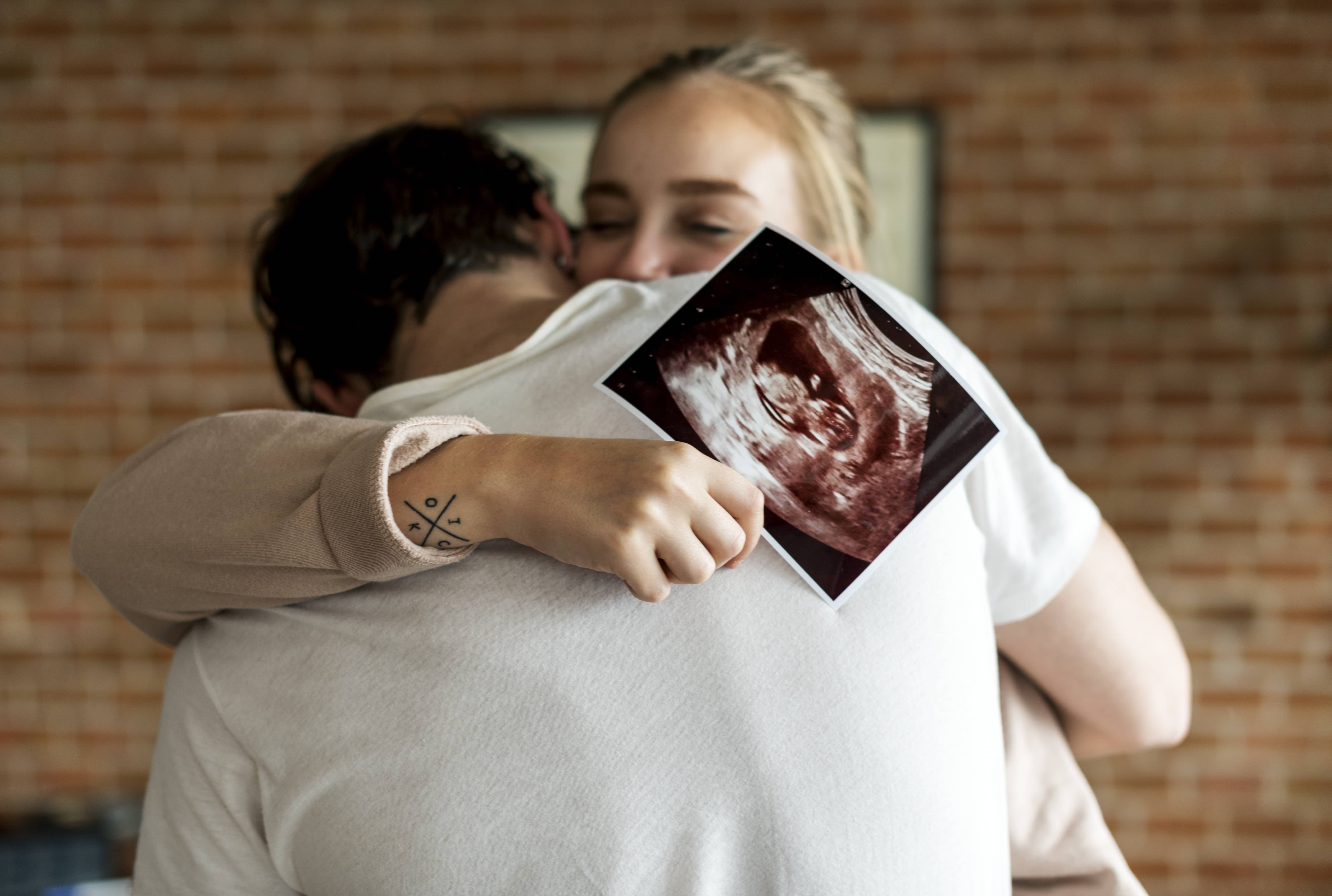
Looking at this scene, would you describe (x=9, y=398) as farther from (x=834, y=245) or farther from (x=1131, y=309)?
(x=1131, y=309)

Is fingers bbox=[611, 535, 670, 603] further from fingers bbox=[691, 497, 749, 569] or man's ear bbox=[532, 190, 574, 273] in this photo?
man's ear bbox=[532, 190, 574, 273]

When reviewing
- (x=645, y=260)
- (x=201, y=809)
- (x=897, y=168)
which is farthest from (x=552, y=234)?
(x=897, y=168)

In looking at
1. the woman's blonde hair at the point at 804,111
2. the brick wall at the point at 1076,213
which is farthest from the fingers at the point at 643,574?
the brick wall at the point at 1076,213

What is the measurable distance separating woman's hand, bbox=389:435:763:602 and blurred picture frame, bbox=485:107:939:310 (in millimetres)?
2017

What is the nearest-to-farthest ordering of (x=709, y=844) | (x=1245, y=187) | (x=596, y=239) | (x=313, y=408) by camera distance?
(x=709, y=844) → (x=313, y=408) → (x=596, y=239) → (x=1245, y=187)

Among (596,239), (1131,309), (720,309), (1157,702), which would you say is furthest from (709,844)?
(1131,309)

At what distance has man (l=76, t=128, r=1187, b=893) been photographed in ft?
1.86

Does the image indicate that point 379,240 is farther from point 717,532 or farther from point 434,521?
point 717,532

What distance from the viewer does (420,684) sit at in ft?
1.97

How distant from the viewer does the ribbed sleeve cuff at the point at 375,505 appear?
572mm

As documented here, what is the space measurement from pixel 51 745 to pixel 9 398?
3.21 ft

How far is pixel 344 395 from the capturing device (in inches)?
37.7

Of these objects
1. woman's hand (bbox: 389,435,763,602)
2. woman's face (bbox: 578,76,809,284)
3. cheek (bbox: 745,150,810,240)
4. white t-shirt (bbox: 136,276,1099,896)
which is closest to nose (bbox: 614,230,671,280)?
woman's face (bbox: 578,76,809,284)

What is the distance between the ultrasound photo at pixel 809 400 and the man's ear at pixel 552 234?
1.13 ft
